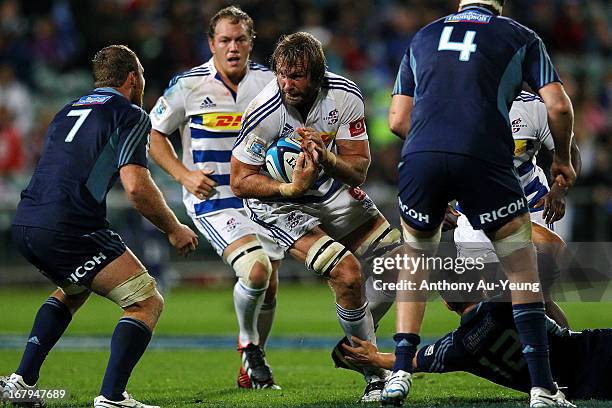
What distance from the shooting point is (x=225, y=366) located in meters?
9.20

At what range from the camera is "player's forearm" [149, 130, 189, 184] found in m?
8.59

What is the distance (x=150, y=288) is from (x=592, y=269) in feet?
31.6

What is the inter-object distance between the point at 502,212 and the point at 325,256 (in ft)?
4.88

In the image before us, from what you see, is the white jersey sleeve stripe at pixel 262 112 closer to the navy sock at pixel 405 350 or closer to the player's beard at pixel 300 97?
the player's beard at pixel 300 97

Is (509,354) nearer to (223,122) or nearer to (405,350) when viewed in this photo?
(405,350)

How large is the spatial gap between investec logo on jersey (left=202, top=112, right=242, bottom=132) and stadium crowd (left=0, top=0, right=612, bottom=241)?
27.1ft

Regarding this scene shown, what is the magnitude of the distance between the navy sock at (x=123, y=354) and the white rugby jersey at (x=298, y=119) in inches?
56.3

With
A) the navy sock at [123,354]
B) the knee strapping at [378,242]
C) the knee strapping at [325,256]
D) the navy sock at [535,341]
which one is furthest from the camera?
the knee strapping at [378,242]

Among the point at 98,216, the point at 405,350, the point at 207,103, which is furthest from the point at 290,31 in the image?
the point at 405,350

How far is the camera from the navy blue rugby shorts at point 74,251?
6.39 m

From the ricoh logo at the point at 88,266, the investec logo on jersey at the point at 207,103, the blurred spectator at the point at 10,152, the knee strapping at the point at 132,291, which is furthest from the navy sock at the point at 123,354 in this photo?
the blurred spectator at the point at 10,152

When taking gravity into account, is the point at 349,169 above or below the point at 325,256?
above

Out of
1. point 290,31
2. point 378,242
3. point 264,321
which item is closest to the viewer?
point 378,242

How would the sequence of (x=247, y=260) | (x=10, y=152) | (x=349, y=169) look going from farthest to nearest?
(x=10, y=152) < (x=247, y=260) < (x=349, y=169)
